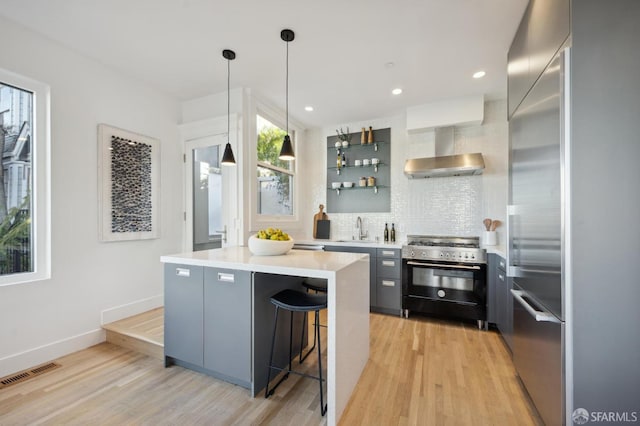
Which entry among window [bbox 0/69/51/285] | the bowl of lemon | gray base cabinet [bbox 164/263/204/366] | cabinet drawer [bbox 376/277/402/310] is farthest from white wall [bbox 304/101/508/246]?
window [bbox 0/69/51/285]

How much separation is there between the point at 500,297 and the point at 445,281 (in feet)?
1.88

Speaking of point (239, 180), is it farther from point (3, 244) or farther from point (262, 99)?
point (3, 244)

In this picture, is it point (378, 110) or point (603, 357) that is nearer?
point (603, 357)

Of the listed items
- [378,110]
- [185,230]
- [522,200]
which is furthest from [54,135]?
[522,200]

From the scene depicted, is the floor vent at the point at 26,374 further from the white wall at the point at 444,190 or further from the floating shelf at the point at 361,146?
the floating shelf at the point at 361,146

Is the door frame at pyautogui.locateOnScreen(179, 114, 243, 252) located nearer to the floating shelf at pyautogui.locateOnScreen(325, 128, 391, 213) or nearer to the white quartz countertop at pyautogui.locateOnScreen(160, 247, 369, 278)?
the white quartz countertop at pyautogui.locateOnScreen(160, 247, 369, 278)

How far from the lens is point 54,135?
228 cm

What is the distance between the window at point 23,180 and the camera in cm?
206

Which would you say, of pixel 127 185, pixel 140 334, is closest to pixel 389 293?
pixel 140 334

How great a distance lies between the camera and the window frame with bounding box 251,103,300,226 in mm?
3251

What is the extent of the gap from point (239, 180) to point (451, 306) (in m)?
2.88

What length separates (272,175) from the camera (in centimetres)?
378

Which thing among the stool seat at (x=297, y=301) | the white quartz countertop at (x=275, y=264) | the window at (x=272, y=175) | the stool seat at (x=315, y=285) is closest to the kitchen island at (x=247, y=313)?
the white quartz countertop at (x=275, y=264)
